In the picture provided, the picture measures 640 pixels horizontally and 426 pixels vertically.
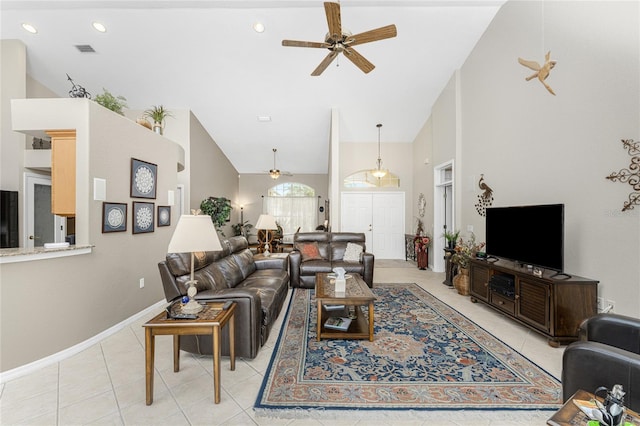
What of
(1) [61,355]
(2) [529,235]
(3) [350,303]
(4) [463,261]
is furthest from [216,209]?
(2) [529,235]

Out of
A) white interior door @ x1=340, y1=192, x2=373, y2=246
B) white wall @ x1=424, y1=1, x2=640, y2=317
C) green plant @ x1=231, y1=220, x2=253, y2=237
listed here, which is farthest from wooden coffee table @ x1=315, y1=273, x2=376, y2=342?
green plant @ x1=231, y1=220, x2=253, y2=237

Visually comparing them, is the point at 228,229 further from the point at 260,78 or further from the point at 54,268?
the point at 54,268

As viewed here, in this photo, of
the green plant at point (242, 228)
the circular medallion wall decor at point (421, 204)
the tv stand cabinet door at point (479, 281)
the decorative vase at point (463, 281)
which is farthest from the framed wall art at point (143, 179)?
the circular medallion wall decor at point (421, 204)

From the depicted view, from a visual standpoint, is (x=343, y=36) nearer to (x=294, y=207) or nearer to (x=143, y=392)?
(x=143, y=392)

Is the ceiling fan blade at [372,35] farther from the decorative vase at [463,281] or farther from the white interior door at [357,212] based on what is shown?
the white interior door at [357,212]

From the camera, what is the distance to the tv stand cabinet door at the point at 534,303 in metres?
2.58

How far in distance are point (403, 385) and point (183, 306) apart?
1.77 m

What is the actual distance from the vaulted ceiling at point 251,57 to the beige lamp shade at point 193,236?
3.30m

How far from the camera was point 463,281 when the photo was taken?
4.17m

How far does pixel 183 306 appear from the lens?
6.46 feet

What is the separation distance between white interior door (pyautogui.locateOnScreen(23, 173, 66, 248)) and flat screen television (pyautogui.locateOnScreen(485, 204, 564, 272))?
708 centimetres

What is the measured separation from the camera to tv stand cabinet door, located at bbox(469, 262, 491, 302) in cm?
347

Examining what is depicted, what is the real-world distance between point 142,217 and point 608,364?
442cm

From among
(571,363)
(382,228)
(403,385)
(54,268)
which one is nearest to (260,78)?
(54,268)
